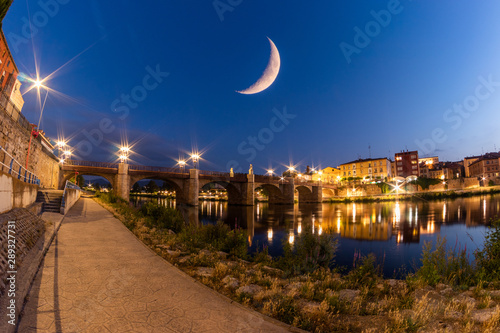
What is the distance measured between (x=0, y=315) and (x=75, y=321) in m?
0.87

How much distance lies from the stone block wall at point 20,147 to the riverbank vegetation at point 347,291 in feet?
34.1

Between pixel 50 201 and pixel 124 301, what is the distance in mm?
15584

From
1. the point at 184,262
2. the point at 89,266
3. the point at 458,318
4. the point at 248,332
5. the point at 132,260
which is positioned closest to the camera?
the point at 248,332

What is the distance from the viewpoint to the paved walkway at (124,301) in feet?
11.1

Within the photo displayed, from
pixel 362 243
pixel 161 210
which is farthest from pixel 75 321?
pixel 362 243

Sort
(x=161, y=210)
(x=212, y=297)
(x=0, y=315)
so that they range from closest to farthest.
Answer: (x=0, y=315) → (x=212, y=297) → (x=161, y=210)

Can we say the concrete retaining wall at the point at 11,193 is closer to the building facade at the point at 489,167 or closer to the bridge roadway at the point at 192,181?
the bridge roadway at the point at 192,181

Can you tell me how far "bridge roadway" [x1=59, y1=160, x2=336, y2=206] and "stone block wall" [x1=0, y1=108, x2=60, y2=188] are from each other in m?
9.58

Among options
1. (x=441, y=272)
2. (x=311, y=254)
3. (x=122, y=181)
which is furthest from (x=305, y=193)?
(x=311, y=254)

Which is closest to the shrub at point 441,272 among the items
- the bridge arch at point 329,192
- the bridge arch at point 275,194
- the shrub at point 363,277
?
the shrub at point 363,277

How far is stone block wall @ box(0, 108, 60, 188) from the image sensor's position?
42.6 ft

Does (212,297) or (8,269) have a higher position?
(8,269)

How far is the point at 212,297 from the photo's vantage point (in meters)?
4.43

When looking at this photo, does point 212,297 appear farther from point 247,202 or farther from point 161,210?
point 247,202
